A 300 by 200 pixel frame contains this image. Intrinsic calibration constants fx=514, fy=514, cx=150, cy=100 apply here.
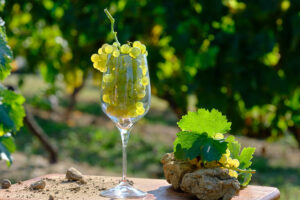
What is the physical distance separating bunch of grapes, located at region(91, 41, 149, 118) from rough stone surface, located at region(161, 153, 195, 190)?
25 cm

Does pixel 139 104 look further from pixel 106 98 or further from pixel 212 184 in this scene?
pixel 212 184

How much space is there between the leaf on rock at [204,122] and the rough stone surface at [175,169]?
0.15 m

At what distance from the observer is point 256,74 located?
14.0 feet

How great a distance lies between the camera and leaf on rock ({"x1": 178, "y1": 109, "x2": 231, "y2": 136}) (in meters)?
1.82

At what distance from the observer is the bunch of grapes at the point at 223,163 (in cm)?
185

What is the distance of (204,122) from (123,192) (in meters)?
0.39

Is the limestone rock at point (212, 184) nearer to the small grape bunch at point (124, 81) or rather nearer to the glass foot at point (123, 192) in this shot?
the glass foot at point (123, 192)

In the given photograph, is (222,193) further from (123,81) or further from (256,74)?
(256,74)

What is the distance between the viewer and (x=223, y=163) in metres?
1.86

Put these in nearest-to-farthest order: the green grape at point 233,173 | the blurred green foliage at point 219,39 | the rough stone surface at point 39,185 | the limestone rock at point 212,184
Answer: the limestone rock at point 212,184
the green grape at point 233,173
the rough stone surface at point 39,185
the blurred green foliage at point 219,39

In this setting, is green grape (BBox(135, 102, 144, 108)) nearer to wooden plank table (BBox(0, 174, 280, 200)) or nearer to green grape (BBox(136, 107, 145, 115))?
green grape (BBox(136, 107, 145, 115))

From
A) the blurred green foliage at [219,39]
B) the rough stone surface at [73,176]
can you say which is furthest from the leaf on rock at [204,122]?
the blurred green foliage at [219,39]

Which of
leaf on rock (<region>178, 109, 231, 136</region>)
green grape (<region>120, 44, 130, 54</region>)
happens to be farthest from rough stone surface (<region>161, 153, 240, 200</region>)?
green grape (<region>120, 44, 130, 54</region>)

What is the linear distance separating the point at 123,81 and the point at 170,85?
381 cm
